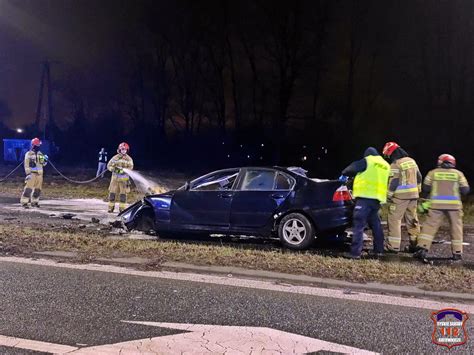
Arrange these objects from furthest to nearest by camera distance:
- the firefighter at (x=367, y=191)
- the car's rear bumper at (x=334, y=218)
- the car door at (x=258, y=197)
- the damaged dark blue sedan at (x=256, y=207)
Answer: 1. the car door at (x=258, y=197)
2. the damaged dark blue sedan at (x=256, y=207)
3. the car's rear bumper at (x=334, y=218)
4. the firefighter at (x=367, y=191)

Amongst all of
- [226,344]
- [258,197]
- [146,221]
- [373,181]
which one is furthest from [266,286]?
[146,221]

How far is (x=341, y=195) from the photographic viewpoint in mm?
7492

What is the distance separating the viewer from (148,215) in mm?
8797

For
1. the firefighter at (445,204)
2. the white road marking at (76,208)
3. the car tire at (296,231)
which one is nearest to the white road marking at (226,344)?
the car tire at (296,231)

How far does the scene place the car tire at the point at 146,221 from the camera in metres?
8.76

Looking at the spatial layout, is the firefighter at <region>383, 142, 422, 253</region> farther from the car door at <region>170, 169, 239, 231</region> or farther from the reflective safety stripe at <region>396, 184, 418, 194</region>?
the car door at <region>170, 169, 239, 231</region>

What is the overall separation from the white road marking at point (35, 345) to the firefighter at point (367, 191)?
4550 mm

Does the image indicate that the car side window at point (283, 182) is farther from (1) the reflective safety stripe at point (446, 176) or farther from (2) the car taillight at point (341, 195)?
(1) the reflective safety stripe at point (446, 176)

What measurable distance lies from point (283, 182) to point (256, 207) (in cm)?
64

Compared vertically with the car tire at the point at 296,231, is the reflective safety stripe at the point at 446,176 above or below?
above

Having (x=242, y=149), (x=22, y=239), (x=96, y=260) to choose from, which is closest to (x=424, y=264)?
(x=96, y=260)

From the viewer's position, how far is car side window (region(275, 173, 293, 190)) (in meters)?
7.87

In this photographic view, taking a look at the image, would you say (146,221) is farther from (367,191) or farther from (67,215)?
(367,191)

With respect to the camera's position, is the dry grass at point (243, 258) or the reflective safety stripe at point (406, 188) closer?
the dry grass at point (243, 258)
